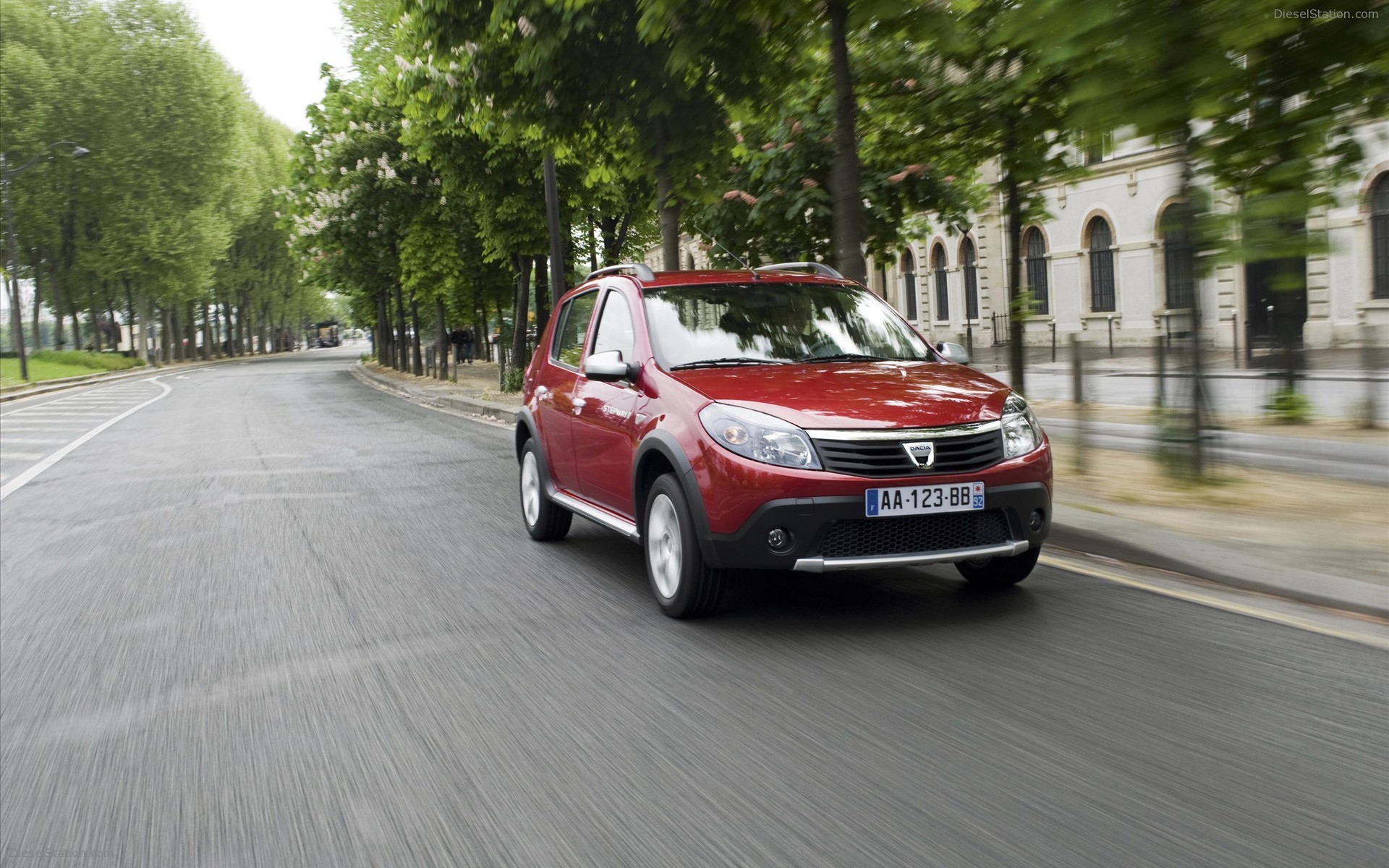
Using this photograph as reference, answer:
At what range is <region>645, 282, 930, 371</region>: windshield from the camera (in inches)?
255

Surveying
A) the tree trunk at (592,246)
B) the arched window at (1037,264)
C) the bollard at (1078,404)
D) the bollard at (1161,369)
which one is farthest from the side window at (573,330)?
the arched window at (1037,264)

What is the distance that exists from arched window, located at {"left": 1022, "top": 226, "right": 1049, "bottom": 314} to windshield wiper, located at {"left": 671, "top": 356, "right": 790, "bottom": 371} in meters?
32.6

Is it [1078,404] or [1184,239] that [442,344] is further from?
[1184,239]

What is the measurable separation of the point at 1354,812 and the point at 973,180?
12.4 metres

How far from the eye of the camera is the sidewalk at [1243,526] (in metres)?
5.95

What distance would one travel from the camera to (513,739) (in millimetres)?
4219

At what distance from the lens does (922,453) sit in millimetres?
5375

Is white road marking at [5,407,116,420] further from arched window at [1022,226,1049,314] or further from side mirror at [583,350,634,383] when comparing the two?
arched window at [1022,226,1049,314]

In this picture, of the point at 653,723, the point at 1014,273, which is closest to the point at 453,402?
the point at 1014,273

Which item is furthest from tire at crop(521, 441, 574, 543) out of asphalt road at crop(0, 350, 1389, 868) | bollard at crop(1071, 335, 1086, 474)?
bollard at crop(1071, 335, 1086, 474)

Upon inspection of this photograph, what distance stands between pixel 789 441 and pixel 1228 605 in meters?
2.14

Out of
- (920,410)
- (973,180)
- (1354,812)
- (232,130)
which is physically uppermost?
(232,130)

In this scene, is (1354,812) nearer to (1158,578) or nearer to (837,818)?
(837,818)

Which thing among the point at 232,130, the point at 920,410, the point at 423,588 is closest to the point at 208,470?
the point at 423,588
